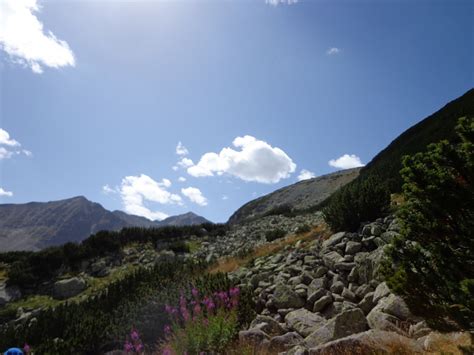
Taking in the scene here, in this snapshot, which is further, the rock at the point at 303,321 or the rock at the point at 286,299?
the rock at the point at 286,299

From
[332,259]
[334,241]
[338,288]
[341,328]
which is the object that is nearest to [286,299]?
[338,288]

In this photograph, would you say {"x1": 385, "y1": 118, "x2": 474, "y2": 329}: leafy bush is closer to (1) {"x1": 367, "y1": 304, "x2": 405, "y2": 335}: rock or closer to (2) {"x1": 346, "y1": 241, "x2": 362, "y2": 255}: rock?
(1) {"x1": 367, "y1": 304, "x2": 405, "y2": 335}: rock

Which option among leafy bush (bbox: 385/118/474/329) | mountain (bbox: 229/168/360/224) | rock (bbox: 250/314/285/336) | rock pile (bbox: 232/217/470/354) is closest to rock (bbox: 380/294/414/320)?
rock pile (bbox: 232/217/470/354)

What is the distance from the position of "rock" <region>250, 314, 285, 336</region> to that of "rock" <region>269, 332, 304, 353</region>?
0.55 m

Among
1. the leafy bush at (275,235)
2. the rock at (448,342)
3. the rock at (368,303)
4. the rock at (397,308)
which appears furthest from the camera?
the leafy bush at (275,235)

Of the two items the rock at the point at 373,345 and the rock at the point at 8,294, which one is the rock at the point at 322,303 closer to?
the rock at the point at 373,345

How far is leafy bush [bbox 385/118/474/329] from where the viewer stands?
143 inches

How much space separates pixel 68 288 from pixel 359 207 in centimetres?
1243

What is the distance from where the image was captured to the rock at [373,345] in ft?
12.6

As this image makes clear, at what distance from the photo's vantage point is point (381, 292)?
5793 mm

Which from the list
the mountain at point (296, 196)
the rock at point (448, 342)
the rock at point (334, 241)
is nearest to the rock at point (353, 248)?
the rock at point (334, 241)

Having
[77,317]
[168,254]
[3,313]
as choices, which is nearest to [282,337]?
[77,317]

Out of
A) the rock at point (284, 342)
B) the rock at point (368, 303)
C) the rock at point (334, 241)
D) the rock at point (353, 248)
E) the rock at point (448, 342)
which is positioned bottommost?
the rock at point (284, 342)

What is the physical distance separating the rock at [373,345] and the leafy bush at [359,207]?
620 centimetres
